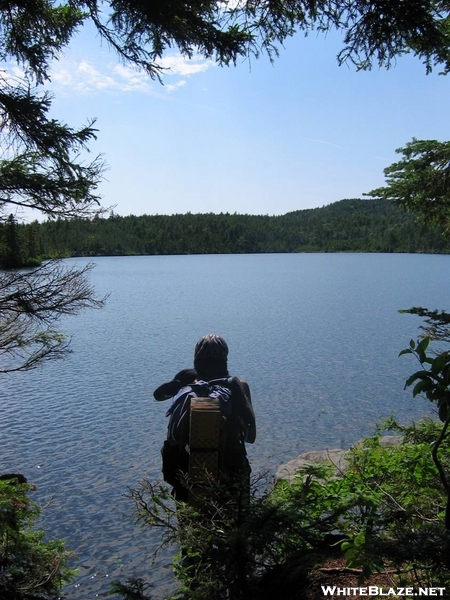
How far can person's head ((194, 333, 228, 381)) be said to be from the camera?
361 centimetres

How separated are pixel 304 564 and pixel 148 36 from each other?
507 centimetres

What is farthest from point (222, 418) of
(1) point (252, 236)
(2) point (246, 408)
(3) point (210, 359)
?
(1) point (252, 236)

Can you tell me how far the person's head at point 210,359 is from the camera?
3.61 meters

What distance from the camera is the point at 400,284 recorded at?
4888 centimetres

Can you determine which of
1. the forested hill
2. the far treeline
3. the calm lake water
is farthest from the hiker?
the forested hill

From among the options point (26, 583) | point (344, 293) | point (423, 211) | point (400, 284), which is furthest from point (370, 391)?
point (400, 284)

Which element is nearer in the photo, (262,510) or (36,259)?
(262,510)

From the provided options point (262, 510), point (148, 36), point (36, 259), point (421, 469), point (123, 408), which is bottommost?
point (123, 408)

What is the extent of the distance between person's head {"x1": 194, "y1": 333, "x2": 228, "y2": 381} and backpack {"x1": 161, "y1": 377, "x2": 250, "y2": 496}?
11 cm

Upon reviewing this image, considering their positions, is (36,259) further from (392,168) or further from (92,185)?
(392,168)

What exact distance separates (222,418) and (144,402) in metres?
10.5

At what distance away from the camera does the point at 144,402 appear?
1341 centimetres

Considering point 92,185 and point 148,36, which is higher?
point 148,36

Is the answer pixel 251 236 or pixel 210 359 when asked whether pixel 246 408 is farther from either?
pixel 251 236
